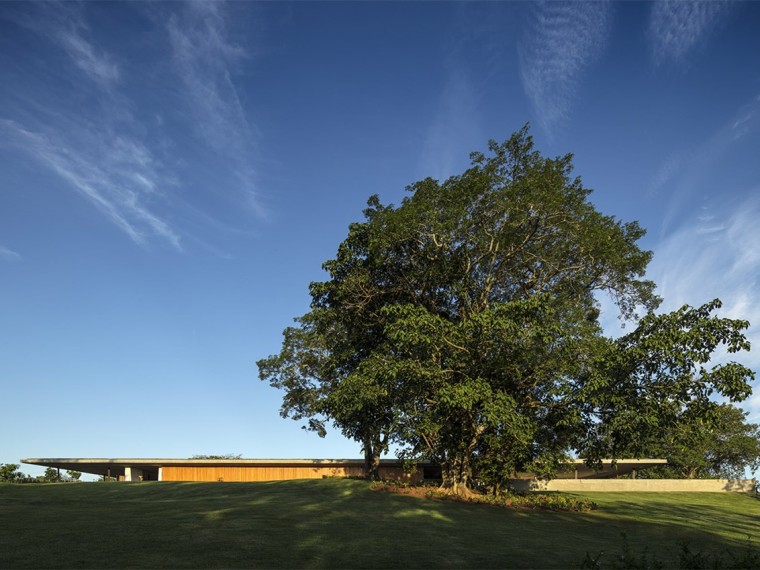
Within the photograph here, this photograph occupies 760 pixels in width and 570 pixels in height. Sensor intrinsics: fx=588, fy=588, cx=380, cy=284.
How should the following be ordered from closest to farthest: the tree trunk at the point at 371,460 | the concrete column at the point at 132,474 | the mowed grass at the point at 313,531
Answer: the mowed grass at the point at 313,531
the tree trunk at the point at 371,460
the concrete column at the point at 132,474

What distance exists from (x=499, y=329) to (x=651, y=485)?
103 ft

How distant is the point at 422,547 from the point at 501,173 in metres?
20.9

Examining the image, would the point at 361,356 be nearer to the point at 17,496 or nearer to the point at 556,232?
the point at 556,232

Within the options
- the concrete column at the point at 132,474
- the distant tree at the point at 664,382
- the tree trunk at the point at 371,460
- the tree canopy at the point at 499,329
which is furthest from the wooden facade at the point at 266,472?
the distant tree at the point at 664,382

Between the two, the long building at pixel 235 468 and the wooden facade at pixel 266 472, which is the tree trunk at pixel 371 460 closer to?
the long building at pixel 235 468

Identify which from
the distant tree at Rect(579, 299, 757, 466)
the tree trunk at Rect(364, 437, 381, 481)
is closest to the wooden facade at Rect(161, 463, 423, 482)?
the tree trunk at Rect(364, 437, 381, 481)

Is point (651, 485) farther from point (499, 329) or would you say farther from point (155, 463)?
point (155, 463)

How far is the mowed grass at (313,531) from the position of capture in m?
12.7

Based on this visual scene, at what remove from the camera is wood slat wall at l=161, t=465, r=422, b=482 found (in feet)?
145

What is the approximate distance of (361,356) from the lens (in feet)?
120

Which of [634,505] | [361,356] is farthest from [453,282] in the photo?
[634,505]

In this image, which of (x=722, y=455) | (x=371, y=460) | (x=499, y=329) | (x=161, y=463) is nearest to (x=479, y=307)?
(x=499, y=329)

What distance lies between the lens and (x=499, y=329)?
2631cm

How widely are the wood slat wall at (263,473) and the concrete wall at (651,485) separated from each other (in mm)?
12546
